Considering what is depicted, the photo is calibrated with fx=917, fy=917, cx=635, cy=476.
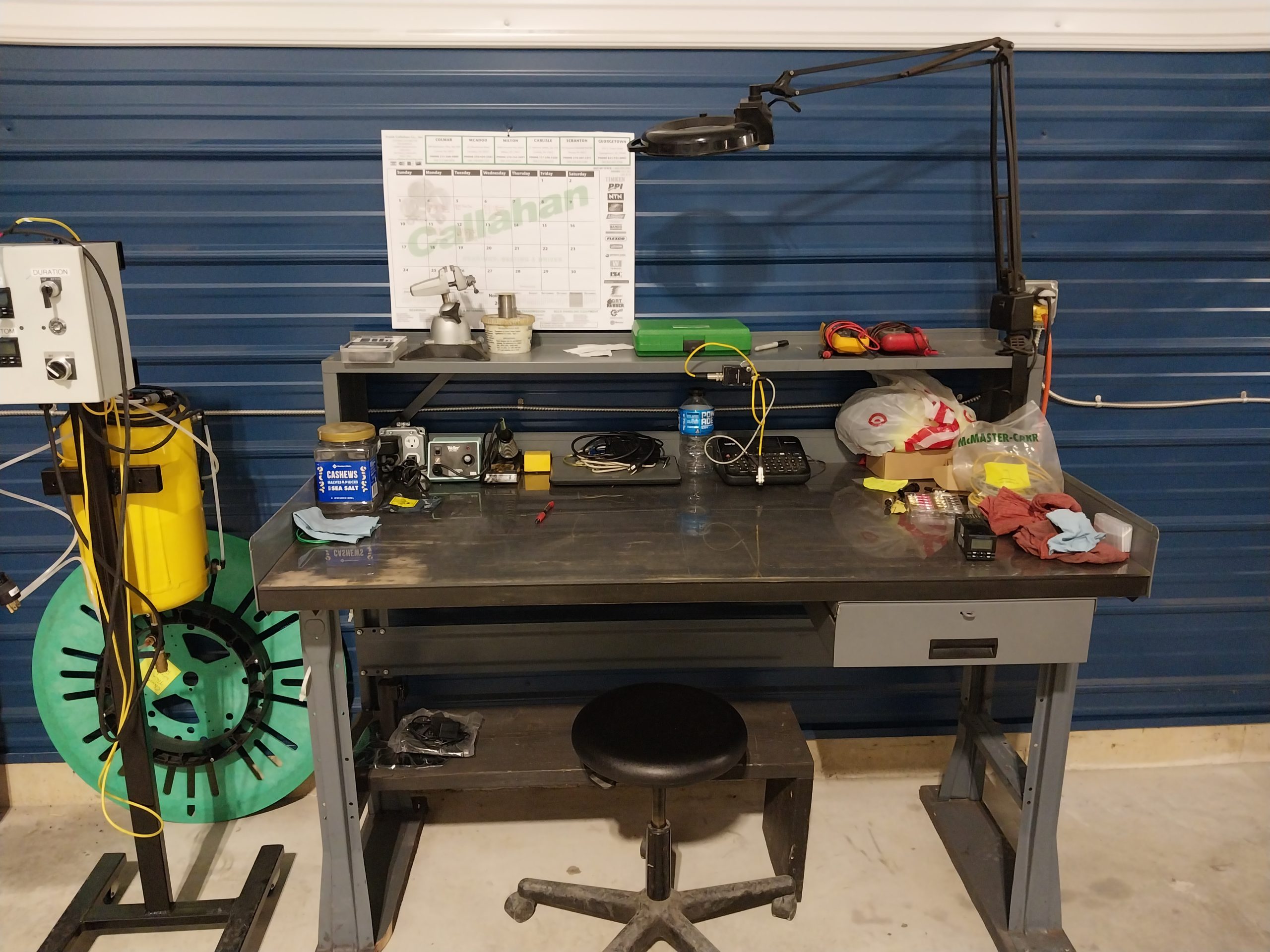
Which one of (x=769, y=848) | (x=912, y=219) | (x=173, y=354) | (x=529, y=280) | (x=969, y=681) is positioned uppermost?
(x=912, y=219)

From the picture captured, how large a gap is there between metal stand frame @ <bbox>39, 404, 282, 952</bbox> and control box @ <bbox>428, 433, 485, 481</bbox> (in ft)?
2.23

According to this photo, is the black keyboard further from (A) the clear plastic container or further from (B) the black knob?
(B) the black knob

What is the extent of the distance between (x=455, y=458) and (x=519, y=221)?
0.61m

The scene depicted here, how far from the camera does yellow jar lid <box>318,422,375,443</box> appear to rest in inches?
79.3

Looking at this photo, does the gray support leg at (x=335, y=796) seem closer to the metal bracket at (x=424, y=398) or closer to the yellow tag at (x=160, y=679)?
the yellow tag at (x=160, y=679)

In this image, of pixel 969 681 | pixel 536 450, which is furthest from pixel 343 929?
pixel 969 681

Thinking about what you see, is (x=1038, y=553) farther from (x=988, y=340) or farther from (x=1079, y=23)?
(x=1079, y=23)

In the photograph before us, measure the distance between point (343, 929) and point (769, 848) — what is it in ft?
3.38

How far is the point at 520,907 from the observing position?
211 centimetres

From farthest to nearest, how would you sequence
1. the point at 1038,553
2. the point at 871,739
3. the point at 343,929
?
the point at 871,739 < the point at 343,929 < the point at 1038,553

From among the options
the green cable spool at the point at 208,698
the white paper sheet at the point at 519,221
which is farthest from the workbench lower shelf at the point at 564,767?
the white paper sheet at the point at 519,221

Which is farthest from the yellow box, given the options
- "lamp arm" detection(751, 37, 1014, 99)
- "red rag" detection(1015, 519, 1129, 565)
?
"red rag" detection(1015, 519, 1129, 565)

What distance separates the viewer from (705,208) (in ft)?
7.54

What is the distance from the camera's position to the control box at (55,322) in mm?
1688
